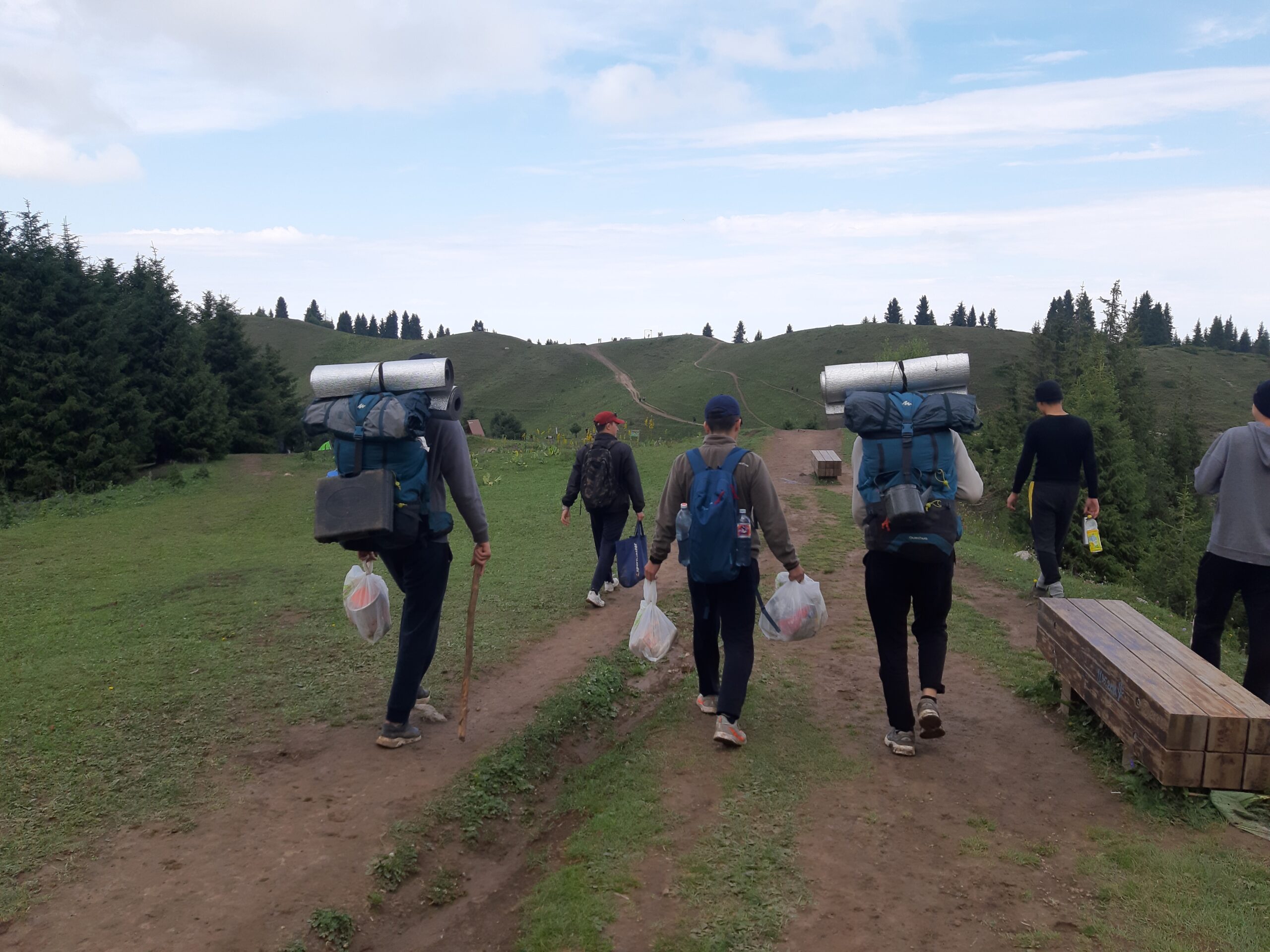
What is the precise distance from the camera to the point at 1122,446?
106 feet

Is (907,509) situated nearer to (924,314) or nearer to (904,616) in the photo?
(904,616)

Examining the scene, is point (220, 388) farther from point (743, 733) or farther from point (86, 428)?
point (743, 733)

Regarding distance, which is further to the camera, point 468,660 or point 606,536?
point 606,536

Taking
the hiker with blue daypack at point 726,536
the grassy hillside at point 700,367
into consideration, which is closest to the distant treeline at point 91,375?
the hiker with blue daypack at point 726,536

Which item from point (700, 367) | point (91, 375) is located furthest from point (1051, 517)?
point (700, 367)

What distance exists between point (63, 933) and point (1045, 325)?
77.4 m

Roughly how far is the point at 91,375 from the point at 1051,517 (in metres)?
24.4

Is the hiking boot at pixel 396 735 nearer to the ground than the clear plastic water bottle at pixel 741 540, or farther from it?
nearer to the ground

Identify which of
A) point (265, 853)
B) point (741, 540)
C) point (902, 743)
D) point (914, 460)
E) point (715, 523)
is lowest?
point (265, 853)

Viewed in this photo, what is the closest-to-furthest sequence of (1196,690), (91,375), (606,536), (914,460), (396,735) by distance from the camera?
(1196,690) < (914,460) < (396,735) < (606,536) < (91,375)

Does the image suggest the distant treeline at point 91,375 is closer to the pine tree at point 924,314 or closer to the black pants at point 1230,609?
the black pants at point 1230,609

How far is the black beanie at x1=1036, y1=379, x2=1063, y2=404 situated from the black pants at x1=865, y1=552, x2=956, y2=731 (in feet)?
11.8

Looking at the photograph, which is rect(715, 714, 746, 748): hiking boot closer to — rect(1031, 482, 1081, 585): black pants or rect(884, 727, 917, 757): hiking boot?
rect(884, 727, 917, 757): hiking boot

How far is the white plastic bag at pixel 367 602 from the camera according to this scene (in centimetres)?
563
